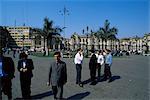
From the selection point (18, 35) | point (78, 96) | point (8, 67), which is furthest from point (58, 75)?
point (18, 35)

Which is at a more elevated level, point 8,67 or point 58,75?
point 8,67

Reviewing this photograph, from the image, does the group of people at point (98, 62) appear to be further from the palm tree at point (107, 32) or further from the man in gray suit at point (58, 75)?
the palm tree at point (107, 32)

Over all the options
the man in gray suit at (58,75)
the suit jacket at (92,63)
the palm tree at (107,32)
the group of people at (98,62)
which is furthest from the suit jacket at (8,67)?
the palm tree at (107,32)

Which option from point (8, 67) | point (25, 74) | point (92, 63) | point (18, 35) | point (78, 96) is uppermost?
point (18, 35)

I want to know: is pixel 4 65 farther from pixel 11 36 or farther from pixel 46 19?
pixel 11 36

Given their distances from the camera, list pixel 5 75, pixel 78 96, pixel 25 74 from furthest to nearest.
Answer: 1. pixel 78 96
2. pixel 25 74
3. pixel 5 75

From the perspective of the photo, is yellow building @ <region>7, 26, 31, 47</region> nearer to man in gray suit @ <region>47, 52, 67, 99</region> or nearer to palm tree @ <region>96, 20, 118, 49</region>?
palm tree @ <region>96, 20, 118, 49</region>

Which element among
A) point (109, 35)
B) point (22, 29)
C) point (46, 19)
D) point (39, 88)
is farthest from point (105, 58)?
point (22, 29)

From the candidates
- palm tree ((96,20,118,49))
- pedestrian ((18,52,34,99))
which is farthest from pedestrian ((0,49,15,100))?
palm tree ((96,20,118,49))

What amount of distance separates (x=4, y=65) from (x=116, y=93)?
4.12 metres

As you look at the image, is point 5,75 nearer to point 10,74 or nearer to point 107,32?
point 10,74

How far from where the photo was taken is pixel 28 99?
9.77 meters

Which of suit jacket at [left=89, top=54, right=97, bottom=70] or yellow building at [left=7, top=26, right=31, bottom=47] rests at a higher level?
yellow building at [left=7, top=26, right=31, bottom=47]

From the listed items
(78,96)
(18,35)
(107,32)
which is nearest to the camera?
(78,96)
